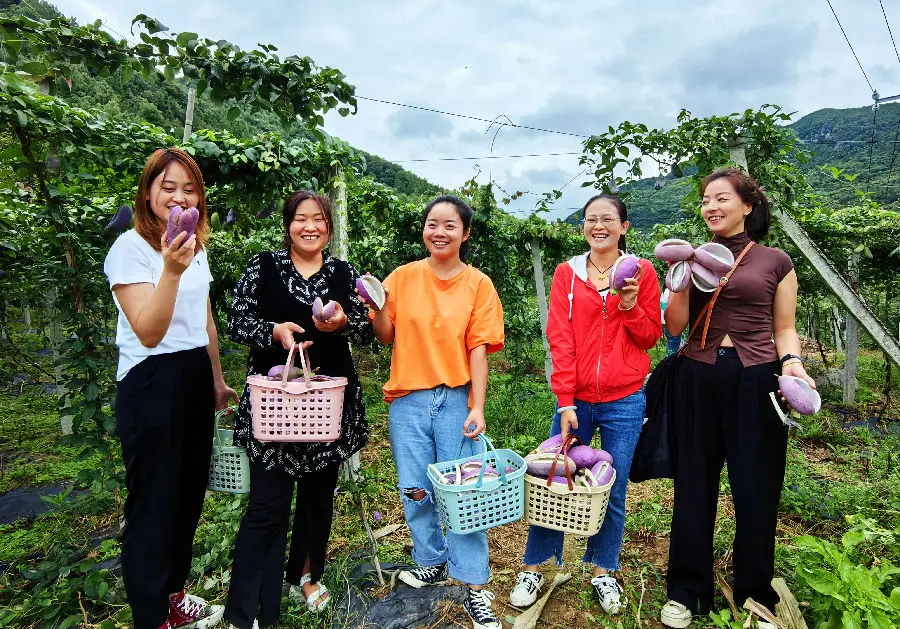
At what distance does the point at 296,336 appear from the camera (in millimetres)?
2043

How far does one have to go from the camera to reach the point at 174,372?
5.82 ft

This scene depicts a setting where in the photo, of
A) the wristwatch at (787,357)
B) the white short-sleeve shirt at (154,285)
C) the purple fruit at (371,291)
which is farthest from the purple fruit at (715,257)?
the white short-sleeve shirt at (154,285)

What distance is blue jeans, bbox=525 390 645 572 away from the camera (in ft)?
7.31

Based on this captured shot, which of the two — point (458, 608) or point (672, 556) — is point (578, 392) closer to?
point (672, 556)

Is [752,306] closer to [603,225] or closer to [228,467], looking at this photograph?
[603,225]

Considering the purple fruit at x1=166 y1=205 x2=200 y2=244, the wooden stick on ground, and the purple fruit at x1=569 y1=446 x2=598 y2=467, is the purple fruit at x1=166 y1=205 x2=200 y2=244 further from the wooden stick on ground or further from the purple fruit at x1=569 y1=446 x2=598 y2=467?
the wooden stick on ground

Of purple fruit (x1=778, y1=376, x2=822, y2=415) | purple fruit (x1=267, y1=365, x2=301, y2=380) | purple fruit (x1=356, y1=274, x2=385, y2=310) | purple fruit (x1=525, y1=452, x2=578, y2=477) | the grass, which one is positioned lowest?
the grass

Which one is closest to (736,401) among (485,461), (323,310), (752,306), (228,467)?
(752,306)

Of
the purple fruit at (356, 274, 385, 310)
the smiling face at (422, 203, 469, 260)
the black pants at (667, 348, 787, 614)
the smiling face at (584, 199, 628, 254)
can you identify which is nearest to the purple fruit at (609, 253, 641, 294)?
the smiling face at (584, 199, 628, 254)

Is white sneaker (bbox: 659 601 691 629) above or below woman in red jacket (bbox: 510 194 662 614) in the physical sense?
below

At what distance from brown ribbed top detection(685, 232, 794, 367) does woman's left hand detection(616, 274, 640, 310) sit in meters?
0.35

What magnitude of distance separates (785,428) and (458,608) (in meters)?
1.59

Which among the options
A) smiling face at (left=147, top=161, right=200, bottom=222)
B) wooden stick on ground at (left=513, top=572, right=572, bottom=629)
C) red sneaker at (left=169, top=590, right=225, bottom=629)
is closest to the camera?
smiling face at (left=147, top=161, right=200, bottom=222)

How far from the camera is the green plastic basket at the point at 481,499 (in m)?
1.88
